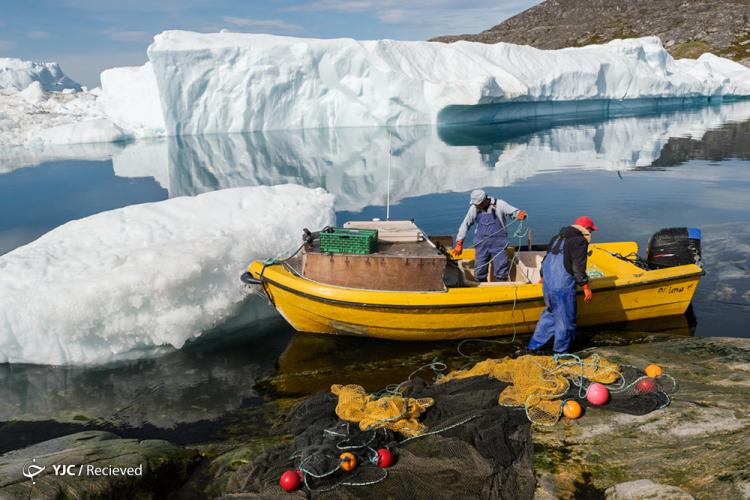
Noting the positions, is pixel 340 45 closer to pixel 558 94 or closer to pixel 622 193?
pixel 558 94

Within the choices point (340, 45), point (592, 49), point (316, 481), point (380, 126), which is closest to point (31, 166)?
point (340, 45)

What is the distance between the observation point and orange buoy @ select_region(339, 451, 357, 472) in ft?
10.7

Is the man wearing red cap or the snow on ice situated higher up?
the snow on ice

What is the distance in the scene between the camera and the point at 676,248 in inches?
255

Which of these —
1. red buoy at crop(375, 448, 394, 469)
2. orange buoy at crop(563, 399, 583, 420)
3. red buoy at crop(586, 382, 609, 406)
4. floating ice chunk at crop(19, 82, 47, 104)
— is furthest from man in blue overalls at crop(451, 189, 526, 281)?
floating ice chunk at crop(19, 82, 47, 104)

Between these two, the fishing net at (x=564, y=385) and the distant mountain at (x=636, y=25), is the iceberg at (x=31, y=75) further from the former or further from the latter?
the fishing net at (x=564, y=385)

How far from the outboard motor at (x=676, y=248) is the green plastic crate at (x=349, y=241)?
135 inches

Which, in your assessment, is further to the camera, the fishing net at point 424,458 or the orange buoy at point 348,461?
the orange buoy at point 348,461

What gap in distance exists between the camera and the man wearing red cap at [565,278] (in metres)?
5.25


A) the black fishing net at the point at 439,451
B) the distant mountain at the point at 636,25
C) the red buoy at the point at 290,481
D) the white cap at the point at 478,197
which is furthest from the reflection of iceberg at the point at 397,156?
the distant mountain at the point at 636,25

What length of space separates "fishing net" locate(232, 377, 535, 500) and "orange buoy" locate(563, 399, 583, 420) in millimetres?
279

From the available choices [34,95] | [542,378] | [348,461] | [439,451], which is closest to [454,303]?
[542,378]

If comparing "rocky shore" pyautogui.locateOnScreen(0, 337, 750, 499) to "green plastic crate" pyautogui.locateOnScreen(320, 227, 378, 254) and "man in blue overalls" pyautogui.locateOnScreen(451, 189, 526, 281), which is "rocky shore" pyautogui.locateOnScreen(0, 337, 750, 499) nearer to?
"green plastic crate" pyautogui.locateOnScreen(320, 227, 378, 254)

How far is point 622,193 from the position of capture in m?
13.4
